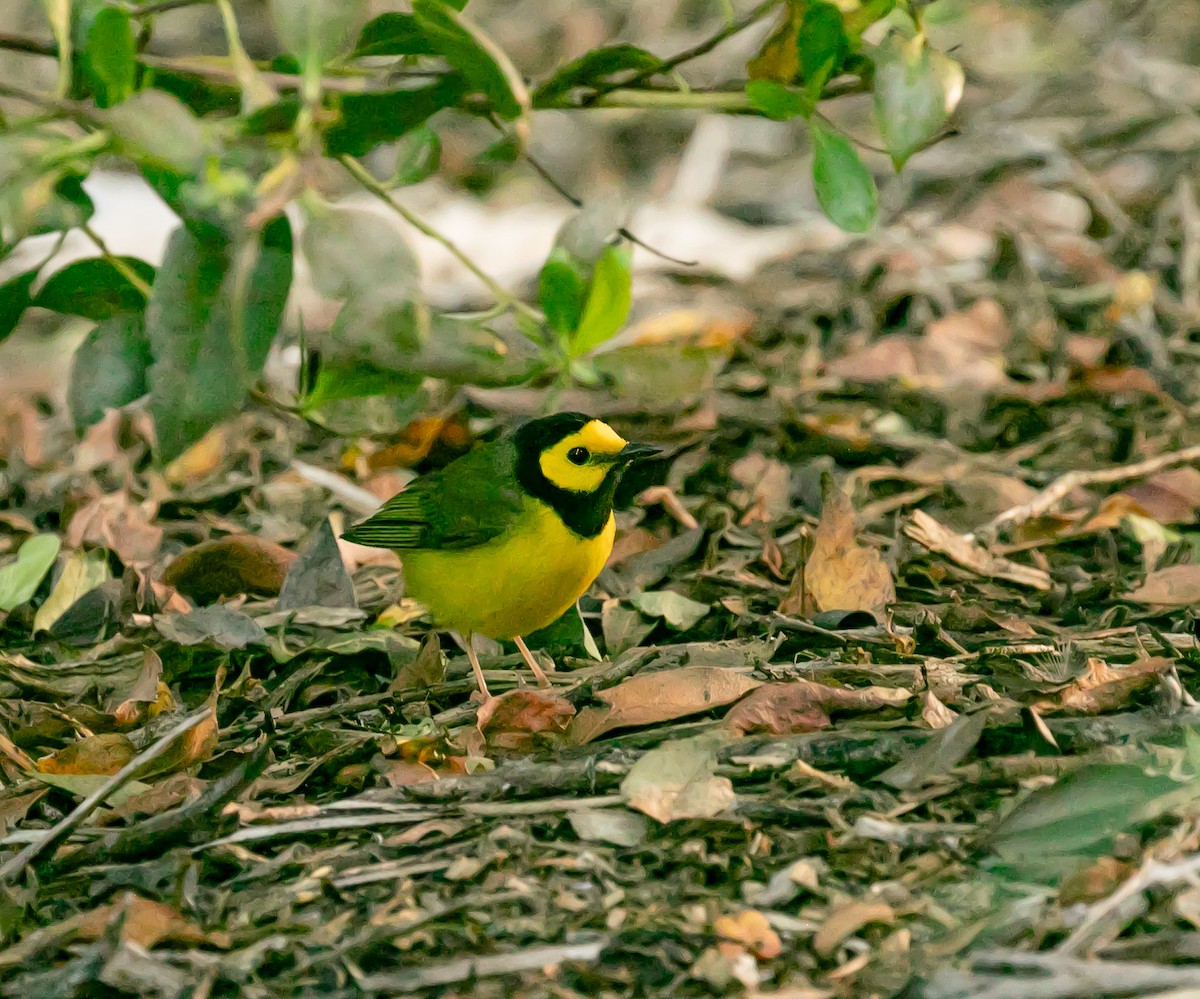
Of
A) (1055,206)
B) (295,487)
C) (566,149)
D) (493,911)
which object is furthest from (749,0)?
(493,911)

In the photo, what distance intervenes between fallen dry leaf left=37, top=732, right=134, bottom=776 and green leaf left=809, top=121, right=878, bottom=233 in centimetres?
212

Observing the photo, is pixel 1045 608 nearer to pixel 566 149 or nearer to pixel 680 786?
pixel 680 786

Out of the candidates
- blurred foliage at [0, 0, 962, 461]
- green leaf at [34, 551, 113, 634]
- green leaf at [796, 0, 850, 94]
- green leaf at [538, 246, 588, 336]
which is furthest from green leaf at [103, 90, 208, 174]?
green leaf at [34, 551, 113, 634]

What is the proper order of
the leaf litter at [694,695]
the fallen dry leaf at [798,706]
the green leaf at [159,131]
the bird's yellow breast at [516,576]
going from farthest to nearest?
the bird's yellow breast at [516,576]
the fallen dry leaf at [798,706]
the green leaf at [159,131]
the leaf litter at [694,695]

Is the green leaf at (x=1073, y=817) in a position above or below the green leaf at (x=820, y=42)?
below

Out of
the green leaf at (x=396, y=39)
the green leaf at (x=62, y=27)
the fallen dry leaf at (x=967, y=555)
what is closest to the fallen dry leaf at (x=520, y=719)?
the fallen dry leaf at (x=967, y=555)

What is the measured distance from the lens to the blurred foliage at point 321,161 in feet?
9.29

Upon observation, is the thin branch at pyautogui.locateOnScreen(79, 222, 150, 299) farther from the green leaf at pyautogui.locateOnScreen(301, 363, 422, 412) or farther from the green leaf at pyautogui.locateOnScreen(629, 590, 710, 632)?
the green leaf at pyautogui.locateOnScreen(629, 590, 710, 632)

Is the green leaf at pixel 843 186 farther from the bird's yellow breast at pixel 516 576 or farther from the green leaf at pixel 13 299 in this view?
the green leaf at pixel 13 299

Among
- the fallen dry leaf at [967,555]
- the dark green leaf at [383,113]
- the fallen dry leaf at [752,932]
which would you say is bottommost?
the fallen dry leaf at [967,555]

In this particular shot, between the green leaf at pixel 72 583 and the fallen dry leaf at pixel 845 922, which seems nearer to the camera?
the fallen dry leaf at pixel 845 922

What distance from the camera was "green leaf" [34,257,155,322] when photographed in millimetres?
3770

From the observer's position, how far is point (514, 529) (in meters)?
4.18

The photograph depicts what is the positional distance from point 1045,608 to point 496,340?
168 cm
